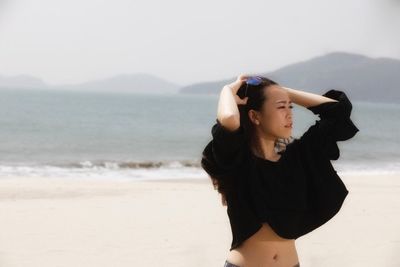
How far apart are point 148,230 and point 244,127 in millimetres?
5527

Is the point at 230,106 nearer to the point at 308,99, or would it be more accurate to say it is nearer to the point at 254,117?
the point at 254,117

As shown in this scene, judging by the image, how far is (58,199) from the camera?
1001 centimetres

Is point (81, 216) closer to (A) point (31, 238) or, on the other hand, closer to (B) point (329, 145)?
(A) point (31, 238)

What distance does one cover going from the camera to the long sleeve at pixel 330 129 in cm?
231

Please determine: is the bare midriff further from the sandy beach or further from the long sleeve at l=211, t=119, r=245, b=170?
the sandy beach

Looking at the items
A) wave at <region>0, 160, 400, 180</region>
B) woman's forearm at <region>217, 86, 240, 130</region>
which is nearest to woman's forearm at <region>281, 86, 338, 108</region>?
woman's forearm at <region>217, 86, 240, 130</region>

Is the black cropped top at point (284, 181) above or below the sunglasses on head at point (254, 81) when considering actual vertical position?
below

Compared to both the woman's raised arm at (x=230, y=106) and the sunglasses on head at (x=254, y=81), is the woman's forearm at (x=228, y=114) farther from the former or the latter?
the sunglasses on head at (x=254, y=81)

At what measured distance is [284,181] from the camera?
218 cm

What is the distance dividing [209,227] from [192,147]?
2068 centimetres

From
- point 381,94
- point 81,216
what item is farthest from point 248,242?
point 381,94

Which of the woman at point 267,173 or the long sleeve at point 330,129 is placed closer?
the woman at point 267,173

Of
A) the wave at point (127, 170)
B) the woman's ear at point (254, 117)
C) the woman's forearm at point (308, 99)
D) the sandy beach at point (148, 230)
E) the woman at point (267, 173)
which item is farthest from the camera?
the wave at point (127, 170)

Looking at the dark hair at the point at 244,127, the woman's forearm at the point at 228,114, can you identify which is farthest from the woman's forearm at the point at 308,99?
the woman's forearm at the point at 228,114
